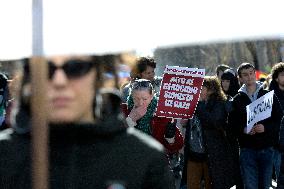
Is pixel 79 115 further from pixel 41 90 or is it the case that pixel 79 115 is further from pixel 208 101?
pixel 208 101

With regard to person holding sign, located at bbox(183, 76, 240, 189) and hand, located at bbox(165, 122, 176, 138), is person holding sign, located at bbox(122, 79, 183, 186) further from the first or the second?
person holding sign, located at bbox(183, 76, 240, 189)

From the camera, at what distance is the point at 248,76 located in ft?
24.2

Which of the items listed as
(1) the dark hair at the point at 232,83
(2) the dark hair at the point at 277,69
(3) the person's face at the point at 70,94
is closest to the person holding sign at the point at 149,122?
(2) the dark hair at the point at 277,69

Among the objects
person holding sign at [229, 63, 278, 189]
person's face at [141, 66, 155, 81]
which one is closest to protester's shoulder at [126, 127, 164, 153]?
person's face at [141, 66, 155, 81]

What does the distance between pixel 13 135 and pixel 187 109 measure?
4152mm

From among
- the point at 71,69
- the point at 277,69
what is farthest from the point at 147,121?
the point at 71,69

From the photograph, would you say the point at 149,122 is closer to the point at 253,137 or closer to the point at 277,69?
the point at 253,137

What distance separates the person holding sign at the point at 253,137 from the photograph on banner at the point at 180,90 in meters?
0.89

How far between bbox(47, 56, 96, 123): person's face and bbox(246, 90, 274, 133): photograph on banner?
16.1 feet

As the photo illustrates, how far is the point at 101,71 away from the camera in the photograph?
2178mm

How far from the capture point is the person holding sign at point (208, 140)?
7191 mm

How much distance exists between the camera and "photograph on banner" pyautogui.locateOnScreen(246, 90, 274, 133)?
695cm

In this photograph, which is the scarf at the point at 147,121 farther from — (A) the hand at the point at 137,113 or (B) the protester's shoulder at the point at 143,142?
(B) the protester's shoulder at the point at 143,142

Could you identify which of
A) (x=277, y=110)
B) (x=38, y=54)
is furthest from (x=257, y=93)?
(x=38, y=54)
